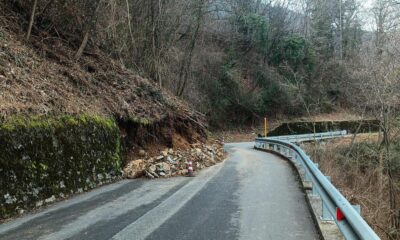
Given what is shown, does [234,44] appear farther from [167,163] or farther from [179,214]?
[179,214]

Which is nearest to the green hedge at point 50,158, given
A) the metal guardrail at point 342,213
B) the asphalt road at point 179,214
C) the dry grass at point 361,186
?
the asphalt road at point 179,214

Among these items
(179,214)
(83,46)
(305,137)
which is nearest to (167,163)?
(83,46)

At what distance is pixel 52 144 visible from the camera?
10039mm

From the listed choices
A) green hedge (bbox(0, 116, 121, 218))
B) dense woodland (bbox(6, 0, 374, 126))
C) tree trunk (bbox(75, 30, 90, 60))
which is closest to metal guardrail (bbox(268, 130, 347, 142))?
dense woodland (bbox(6, 0, 374, 126))

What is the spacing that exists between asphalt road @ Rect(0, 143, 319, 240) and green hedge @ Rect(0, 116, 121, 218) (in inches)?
19.4

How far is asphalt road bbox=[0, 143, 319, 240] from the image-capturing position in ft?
21.6

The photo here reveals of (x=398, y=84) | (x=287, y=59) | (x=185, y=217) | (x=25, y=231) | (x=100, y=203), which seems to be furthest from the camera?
(x=287, y=59)

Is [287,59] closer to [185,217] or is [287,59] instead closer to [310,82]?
[310,82]

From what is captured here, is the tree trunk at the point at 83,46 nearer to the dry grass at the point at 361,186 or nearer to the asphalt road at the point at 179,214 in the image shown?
the asphalt road at the point at 179,214

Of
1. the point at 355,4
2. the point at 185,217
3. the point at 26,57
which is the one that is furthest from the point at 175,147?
the point at 355,4

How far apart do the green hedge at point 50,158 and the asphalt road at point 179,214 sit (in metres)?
0.49

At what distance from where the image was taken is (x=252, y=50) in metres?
48.7

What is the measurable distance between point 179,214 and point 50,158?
150 inches

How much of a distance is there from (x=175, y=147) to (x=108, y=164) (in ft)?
18.8
